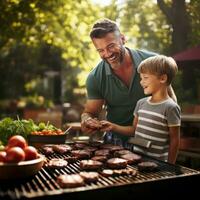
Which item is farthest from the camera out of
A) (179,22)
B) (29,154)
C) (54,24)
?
(54,24)

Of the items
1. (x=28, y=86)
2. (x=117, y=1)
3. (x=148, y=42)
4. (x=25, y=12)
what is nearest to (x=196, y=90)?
(x=117, y=1)

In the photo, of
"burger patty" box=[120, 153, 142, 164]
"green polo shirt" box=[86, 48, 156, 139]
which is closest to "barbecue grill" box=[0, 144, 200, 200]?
"burger patty" box=[120, 153, 142, 164]

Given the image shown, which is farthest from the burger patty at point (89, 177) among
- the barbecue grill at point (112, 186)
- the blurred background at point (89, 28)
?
the blurred background at point (89, 28)

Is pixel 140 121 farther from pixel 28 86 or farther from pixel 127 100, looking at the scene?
pixel 28 86

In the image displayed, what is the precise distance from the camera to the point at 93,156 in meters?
3.25

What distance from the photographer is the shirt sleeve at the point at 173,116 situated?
3.29m

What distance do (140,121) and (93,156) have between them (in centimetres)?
62

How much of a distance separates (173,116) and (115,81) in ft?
3.19

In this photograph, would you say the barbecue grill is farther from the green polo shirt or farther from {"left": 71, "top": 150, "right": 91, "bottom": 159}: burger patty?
the green polo shirt

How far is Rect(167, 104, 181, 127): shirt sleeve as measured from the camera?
130 inches

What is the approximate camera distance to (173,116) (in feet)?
10.8

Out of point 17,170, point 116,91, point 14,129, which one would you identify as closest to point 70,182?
point 17,170

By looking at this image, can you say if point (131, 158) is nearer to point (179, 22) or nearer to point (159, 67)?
point (159, 67)

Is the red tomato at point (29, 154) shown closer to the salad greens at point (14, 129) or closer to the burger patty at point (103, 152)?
the burger patty at point (103, 152)
